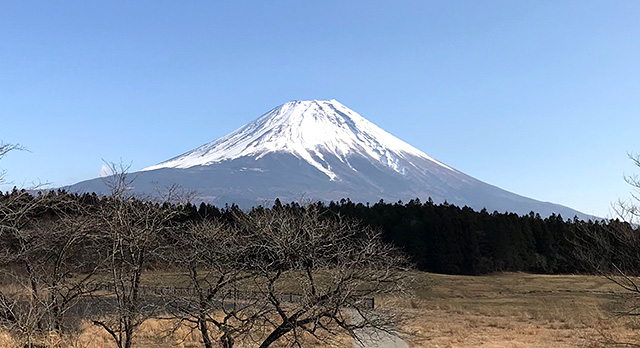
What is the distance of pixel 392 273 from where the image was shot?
10.2 metres

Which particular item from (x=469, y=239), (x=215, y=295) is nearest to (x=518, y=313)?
(x=215, y=295)

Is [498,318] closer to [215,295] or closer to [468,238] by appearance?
[215,295]

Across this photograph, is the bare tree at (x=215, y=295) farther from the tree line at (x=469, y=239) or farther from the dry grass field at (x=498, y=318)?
the tree line at (x=469, y=239)

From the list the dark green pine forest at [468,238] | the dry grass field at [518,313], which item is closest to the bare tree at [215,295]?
the dry grass field at [518,313]

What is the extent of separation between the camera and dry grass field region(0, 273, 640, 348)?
1947 centimetres

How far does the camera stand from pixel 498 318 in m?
30.0

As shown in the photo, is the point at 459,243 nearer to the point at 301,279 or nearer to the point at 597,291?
the point at 597,291

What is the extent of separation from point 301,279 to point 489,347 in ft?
43.3

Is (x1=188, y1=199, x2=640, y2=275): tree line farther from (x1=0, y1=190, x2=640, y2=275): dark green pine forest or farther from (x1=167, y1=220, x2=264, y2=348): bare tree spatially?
(x1=167, y1=220, x2=264, y2=348): bare tree

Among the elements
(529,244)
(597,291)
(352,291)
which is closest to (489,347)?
(352,291)

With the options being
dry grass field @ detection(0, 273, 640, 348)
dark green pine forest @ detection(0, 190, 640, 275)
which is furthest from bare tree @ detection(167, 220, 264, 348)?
dark green pine forest @ detection(0, 190, 640, 275)

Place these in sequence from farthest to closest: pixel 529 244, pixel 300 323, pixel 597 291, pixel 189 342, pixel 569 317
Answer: pixel 529 244
pixel 597 291
pixel 569 317
pixel 189 342
pixel 300 323

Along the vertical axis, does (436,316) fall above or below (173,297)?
below

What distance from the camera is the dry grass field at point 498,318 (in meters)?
19.5
